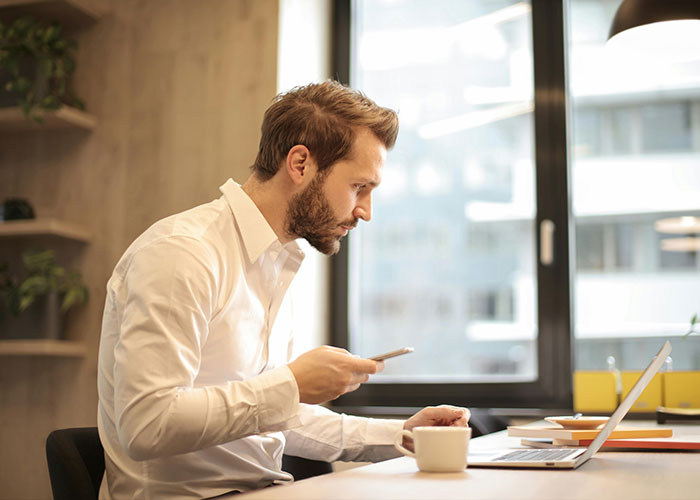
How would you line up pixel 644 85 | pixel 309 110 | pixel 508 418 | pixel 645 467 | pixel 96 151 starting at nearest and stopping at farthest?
pixel 645 467, pixel 309 110, pixel 508 418, pixel 644 85, pixel 96 151

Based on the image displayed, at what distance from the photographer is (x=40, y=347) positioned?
290 centimetres

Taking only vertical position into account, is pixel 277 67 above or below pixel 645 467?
above

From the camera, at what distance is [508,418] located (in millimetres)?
2773

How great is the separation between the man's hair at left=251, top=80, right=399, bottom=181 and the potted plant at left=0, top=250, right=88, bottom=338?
4.99 feet

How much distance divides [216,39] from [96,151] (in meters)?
0.67

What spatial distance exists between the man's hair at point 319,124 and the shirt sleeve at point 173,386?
463 mm

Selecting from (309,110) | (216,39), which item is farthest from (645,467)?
(216,39)

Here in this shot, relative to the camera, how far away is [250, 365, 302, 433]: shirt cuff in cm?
129

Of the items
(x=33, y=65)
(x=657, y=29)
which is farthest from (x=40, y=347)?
(x=657, y=29)

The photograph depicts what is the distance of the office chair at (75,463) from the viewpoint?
131 cm

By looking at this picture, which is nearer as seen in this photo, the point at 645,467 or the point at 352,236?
the point at 645,467

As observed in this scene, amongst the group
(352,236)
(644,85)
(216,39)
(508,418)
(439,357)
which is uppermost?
(216,39)

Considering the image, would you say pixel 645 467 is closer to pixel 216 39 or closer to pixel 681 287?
pixel 681 287

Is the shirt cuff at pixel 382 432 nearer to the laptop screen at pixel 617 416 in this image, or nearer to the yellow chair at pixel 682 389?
the laptop screen at pixel 617 416
